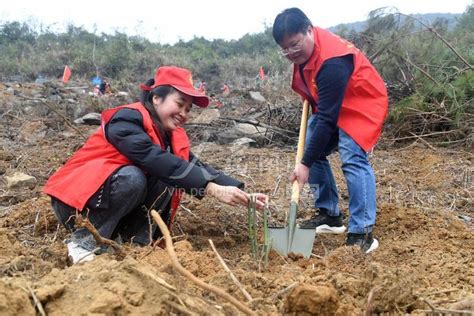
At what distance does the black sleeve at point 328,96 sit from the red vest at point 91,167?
0.78 metres

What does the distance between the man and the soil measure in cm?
31

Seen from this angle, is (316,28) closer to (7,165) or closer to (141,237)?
(141,237)

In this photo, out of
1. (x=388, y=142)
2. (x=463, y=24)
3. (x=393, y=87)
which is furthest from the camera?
(x=463, y=24)

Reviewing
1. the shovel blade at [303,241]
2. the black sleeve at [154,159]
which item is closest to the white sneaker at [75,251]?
the black sleeve at [154,159]

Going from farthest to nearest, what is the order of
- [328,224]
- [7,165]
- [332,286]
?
1. [7,165]
2. [328,224]
3. [332,286]

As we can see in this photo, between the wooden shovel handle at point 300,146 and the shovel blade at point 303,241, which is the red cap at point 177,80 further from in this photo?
the shovel blade at point 303,241

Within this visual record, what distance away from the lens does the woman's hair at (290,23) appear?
118 inches

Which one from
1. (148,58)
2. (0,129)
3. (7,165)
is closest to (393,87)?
(7,165)

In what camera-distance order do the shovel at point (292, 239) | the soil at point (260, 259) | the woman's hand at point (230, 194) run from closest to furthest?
the soil at point (260, 259) < the woman's hand at point (230, 194) < the shovel at point (292, 239)

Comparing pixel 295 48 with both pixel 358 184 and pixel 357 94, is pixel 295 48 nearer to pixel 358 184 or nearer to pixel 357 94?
pixel 357 94

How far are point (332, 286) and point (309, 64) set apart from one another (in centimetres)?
169

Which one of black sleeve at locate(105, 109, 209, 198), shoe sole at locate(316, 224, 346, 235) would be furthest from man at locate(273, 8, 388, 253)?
black sleeve at locate(105, 109, 209, 198)

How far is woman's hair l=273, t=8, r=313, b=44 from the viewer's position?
2.99 meters

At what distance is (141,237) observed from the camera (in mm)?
2975
